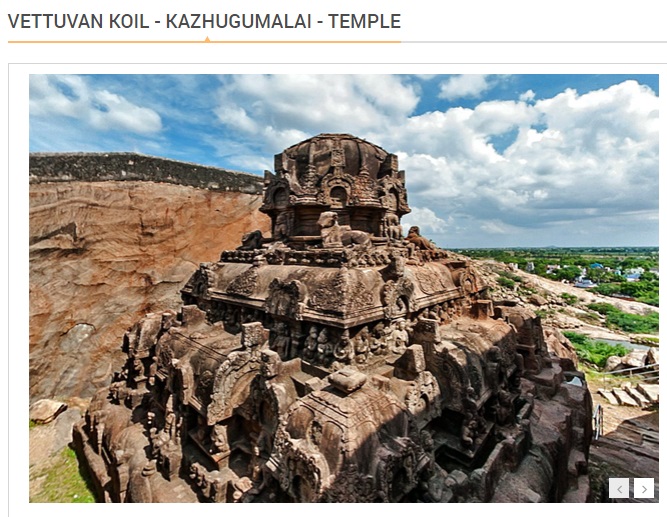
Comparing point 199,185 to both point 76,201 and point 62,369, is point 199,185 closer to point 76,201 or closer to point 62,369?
point 76,201

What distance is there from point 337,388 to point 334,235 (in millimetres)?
5041

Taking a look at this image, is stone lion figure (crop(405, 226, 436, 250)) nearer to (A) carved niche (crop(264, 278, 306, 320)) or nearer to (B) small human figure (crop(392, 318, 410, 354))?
(B) small human figure (crop(392, 318, 410, 354))

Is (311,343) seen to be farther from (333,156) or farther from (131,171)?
(131,171)

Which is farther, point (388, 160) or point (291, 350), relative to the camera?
point (388, 160)

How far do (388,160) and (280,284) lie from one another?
702 cm

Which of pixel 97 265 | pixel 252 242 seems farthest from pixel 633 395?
pixel 97 265

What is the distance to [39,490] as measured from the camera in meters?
9.01

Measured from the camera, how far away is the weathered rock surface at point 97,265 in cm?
1350

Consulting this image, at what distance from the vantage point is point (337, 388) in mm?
4723

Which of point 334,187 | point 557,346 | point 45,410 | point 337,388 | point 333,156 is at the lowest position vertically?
point 45,410

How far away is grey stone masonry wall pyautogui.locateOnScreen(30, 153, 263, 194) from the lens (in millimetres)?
13156

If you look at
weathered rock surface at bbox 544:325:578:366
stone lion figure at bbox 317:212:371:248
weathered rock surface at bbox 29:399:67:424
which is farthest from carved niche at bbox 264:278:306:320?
weathered rock surface at bbox 29:399:67:424

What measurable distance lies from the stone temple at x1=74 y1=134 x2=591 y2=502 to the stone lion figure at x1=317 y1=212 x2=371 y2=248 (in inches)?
2.7
